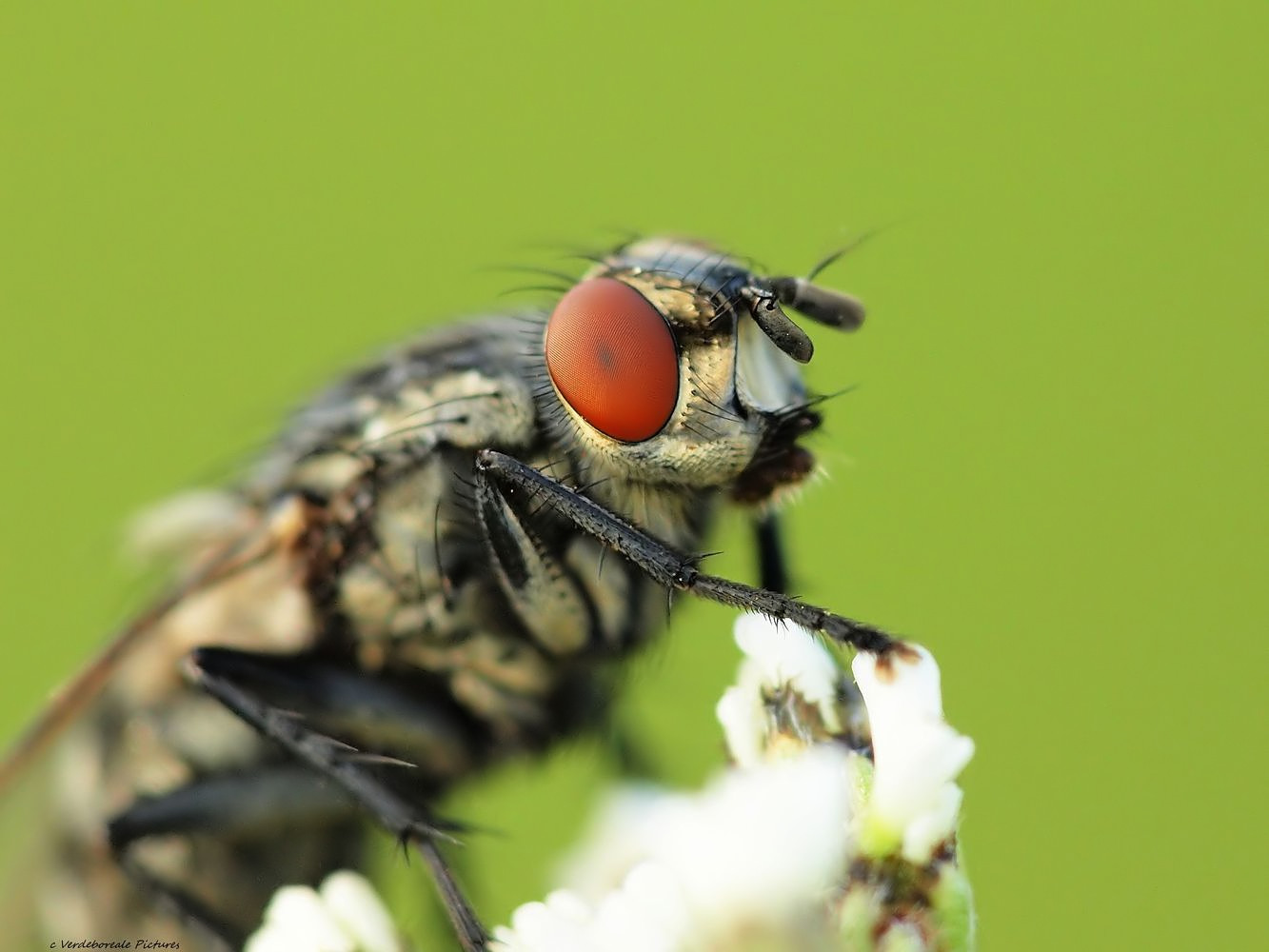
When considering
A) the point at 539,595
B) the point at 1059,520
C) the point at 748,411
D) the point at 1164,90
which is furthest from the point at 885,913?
the point at 1164,90

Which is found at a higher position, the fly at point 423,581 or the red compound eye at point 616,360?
the red compound eye at point 616,360

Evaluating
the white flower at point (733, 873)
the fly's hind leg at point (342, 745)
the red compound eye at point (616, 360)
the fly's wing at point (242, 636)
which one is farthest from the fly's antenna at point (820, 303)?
the fly's hind leg at point (342, 745)

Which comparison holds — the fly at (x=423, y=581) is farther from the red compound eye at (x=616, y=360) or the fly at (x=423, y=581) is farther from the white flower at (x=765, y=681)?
the white flower at (x=765, y=681)

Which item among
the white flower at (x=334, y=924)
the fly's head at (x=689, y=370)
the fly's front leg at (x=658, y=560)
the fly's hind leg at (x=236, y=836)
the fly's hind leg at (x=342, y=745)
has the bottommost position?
the fly's hind leg at (x=236, y=836)

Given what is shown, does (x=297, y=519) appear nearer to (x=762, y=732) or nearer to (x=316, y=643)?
(x=316, y=643)

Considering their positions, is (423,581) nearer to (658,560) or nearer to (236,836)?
(236,836)

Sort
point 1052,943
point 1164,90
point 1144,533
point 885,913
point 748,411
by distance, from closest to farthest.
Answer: point 885,913 → point 748,411 → point 1052,943 → point 1144,533 → point 1164,90
